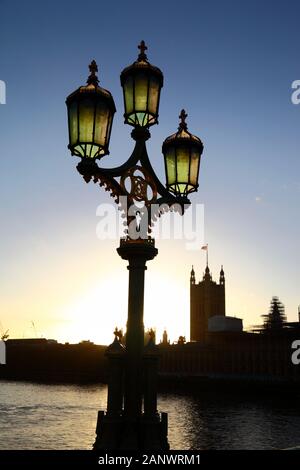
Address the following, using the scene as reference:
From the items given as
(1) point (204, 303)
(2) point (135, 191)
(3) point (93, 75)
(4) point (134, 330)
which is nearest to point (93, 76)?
(3) point (93, 75)

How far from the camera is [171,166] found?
686 centimetres

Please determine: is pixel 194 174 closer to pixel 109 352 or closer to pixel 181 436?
pixel 109 352

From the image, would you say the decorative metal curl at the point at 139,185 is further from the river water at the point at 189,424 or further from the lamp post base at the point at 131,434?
the river water at the point at 189,424

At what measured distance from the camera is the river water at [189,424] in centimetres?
4162

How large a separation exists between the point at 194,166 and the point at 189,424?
173 feet

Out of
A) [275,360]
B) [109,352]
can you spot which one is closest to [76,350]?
[275,360]

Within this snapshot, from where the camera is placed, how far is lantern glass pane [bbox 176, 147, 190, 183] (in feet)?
22.1

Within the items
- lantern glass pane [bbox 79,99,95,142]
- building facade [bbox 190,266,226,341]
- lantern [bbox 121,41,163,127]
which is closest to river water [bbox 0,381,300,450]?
lantern [bbox 121,41,163,127]

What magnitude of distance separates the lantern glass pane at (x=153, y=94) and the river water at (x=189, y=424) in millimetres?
37174

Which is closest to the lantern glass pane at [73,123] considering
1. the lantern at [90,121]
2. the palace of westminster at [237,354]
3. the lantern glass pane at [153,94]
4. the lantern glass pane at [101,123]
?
the lantern at [90,121]

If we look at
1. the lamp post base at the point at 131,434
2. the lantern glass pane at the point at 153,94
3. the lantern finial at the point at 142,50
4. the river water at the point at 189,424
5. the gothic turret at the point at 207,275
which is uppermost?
the gothic turret at the point at 207,275

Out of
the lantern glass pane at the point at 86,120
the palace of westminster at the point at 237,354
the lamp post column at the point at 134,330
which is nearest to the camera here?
the lantern glass pane at the point at 86,120

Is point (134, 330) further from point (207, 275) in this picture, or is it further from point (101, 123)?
point (207, 275)

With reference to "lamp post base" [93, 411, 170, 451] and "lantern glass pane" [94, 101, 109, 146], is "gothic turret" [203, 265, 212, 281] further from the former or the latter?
"lantern glass pane" [94, 101, 109, 146]
